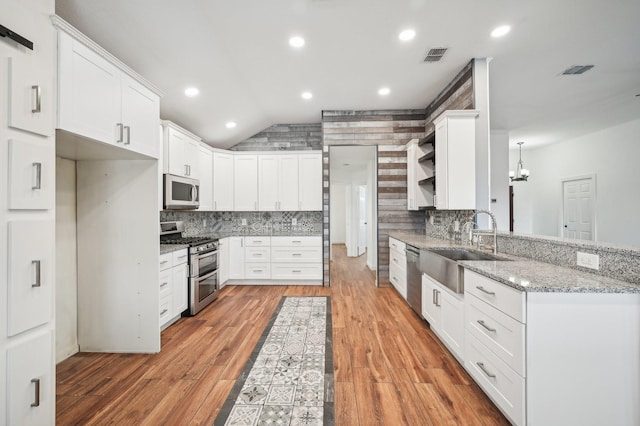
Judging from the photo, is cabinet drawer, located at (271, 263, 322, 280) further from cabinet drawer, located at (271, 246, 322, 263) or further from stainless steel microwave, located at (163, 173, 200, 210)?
stainless steel microwave, located at (163, 173, 200, 210)

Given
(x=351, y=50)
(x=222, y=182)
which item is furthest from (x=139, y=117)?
(x=222, y=182)

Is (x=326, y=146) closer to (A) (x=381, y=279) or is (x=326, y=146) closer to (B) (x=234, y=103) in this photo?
(B) (x=234, y=103)

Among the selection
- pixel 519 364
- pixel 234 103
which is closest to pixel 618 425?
pixel 519 364

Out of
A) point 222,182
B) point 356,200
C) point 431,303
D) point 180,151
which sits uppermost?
point 180,151

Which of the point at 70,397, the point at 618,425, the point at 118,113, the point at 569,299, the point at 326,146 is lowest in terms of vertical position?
the point at 70,397

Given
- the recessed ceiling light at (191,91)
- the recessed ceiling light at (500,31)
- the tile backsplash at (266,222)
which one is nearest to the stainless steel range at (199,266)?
the tile backsplash at (266,222)

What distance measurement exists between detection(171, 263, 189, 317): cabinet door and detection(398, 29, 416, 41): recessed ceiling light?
347 cm

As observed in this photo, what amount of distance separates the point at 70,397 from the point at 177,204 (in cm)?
209

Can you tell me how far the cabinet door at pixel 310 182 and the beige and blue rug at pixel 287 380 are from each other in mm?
2147

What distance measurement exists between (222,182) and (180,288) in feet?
6.97

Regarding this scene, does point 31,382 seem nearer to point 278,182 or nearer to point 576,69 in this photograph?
point 278,182

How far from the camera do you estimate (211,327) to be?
2.97 meters

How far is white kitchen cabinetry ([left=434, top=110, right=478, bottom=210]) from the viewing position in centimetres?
296

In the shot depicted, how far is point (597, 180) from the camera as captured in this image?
5.70 metres
